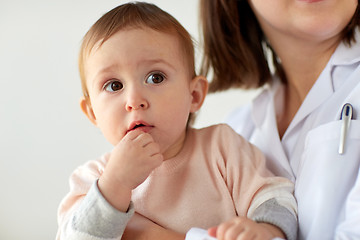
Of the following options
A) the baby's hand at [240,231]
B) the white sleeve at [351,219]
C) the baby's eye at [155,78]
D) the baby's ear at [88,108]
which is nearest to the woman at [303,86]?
the white sleeve at [351,219]

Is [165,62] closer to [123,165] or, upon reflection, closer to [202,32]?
[123,165]

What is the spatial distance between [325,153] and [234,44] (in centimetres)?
79

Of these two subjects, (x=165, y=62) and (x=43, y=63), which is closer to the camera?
(x=165, y=62)

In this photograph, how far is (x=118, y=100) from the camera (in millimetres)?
1153

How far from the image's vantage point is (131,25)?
46.7 inches

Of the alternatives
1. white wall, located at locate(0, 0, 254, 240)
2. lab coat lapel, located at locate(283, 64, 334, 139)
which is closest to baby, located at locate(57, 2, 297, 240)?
lab coat lapel, located at locate(283, 64, 334, 139)

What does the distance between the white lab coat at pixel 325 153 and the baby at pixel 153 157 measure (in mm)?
59

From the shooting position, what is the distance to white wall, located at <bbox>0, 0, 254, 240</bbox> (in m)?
2.48

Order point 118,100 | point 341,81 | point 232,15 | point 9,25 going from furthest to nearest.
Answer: point 9,25
point 232,15
point 341,81
point 118,100

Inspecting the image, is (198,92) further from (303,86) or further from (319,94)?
(303,86)

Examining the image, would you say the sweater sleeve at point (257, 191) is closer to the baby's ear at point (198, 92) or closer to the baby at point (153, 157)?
the baby at point (153, 157)

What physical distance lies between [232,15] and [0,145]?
4.84 ft

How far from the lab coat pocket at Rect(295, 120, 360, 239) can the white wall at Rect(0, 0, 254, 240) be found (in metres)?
1.54

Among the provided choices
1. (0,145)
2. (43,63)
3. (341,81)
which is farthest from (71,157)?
(341,81)
